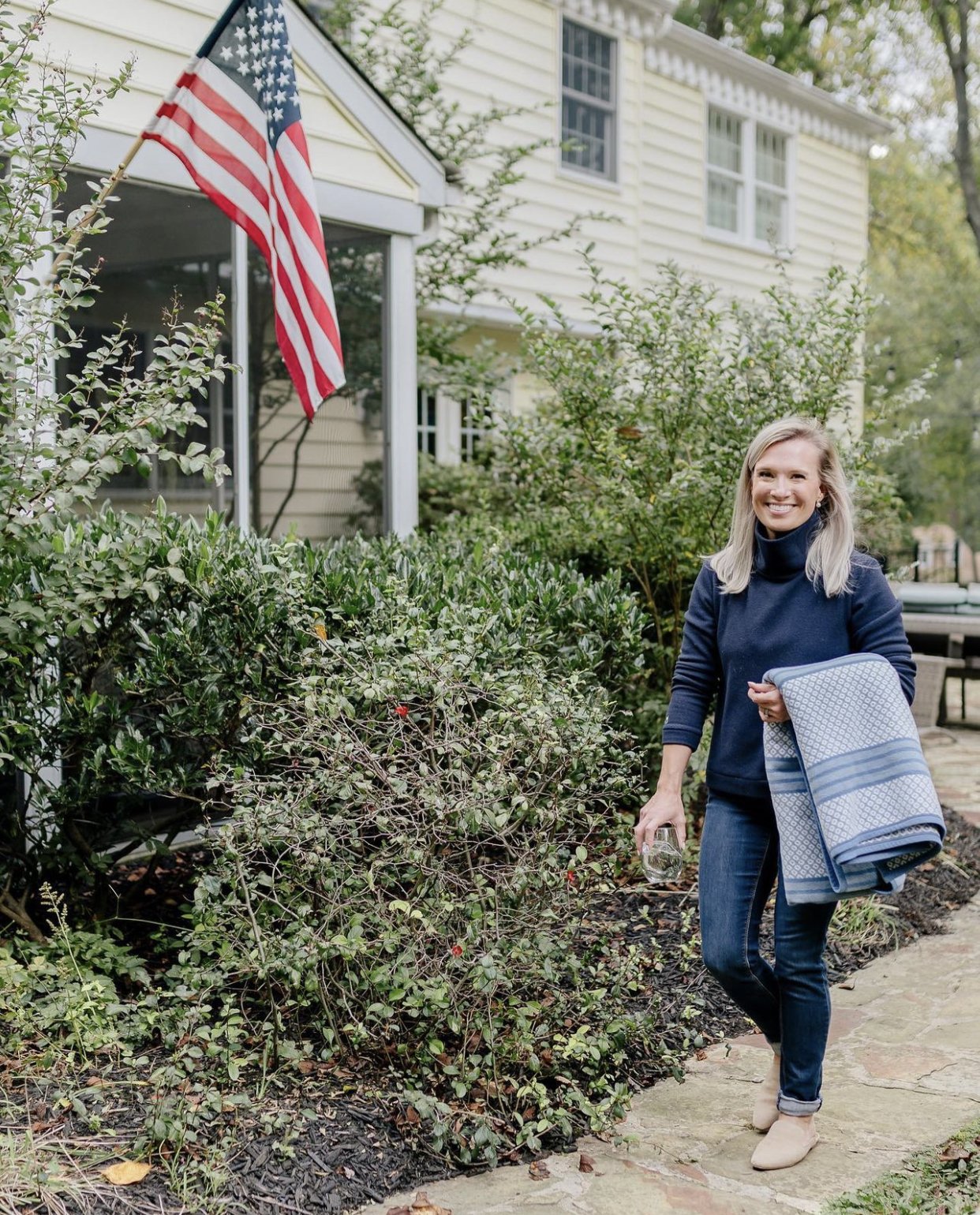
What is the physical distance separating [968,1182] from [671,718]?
4.60ft

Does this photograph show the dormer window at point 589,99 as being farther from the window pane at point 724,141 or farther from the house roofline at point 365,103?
the house roofline at point 365,103

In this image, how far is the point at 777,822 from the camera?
10.6 ft

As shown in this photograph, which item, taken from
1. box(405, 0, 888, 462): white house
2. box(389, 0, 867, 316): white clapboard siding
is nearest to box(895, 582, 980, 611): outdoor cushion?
box(405, 0, 888, 462): white house

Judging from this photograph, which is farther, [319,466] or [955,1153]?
[319,466]

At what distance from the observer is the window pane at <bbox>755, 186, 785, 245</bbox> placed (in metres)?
16.0

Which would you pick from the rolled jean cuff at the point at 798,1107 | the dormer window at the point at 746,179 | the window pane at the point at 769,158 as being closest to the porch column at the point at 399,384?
A: the rolled jean cuff at the point at 798,1107

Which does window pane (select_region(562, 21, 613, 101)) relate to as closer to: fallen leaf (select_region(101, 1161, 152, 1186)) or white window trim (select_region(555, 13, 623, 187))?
→ white window trim (select_region(555, 13, 623, 187))

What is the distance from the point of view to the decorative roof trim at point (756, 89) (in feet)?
47.1

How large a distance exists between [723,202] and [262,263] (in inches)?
401

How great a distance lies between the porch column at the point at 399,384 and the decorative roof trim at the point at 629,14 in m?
6.62

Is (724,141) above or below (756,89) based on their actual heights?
below

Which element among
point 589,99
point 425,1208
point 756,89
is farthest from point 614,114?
point 425,1208

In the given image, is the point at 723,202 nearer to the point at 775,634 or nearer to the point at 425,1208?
the point at 775,634

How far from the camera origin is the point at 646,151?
1419 cm
